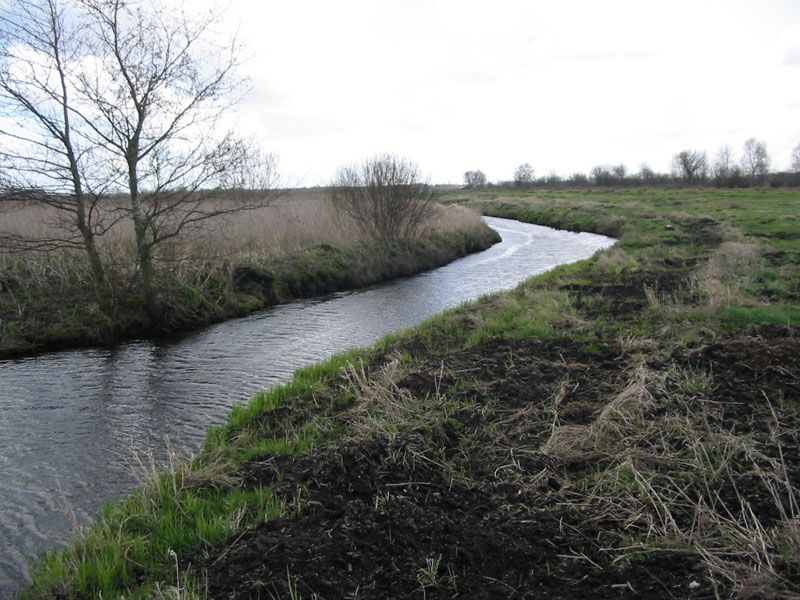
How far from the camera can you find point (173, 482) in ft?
16.8

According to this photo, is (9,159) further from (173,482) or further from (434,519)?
(434,519)

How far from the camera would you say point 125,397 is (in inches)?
359

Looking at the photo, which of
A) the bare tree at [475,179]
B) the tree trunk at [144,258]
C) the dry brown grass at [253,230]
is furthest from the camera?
the bare tree at [475,179]

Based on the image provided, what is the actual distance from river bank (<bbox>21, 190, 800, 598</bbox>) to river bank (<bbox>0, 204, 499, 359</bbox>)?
6900mm

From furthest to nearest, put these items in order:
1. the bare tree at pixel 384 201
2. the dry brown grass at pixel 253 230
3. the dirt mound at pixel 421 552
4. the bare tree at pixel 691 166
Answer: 1. the bare tree at pixel 691 166
2. the bare tree at pixel 384 201
3. the dry brown grass at pixel 253 230
4. the dirt mound at pixel 421 552

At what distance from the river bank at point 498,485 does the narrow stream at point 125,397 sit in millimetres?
990

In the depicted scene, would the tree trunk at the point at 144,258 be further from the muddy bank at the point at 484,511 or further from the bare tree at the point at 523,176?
the bare tree at the point at 523,176

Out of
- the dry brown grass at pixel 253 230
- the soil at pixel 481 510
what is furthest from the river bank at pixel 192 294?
the soil at pixel 481 510

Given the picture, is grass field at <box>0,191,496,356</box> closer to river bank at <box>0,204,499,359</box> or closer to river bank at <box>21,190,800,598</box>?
river bank at <box>0,204,499,359</box>

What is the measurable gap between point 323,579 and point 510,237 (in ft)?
113

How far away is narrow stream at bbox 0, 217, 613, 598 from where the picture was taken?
5.77 metres

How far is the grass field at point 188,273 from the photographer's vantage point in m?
13.0

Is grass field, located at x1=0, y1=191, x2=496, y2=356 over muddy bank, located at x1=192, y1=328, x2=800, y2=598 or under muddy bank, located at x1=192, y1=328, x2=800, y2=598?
over

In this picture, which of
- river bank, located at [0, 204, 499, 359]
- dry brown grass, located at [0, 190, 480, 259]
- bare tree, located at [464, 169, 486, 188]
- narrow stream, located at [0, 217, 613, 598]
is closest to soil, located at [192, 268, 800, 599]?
narrow stream, located at [0, 217, 613, 598]
